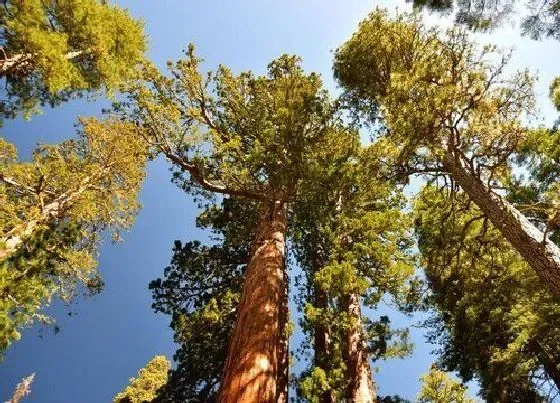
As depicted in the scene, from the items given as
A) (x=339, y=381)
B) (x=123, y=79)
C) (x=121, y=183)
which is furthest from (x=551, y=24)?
(x=121, y=183)

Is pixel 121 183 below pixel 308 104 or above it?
above

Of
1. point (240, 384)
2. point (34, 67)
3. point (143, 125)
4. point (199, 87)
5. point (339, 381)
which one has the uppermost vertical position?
point (199, 87)

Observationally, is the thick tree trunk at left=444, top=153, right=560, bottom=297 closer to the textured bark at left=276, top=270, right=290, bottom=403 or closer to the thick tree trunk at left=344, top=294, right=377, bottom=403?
the thick tree trunk at left=344, top=294, right=377, bottom=403

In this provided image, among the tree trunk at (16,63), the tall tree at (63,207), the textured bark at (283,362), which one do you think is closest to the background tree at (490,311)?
the textured bark at (283,362)

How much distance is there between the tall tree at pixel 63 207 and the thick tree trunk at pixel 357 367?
18.8 feet

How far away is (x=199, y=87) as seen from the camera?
32.6 ft

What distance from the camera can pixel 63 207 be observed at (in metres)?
11.9

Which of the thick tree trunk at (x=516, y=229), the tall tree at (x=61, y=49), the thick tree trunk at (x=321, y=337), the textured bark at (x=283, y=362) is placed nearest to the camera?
the textured bark at (x=283, y=362)

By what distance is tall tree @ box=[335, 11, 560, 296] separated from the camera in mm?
6906

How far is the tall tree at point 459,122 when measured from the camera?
691cm

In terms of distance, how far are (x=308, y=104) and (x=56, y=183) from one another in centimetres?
862

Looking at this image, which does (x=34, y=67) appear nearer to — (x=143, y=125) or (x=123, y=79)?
(x=143, y=125)

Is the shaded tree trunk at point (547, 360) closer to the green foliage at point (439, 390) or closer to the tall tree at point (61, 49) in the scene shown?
the green foliage at point (439, 390)

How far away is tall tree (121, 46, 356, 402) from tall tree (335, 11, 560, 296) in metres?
1.75
